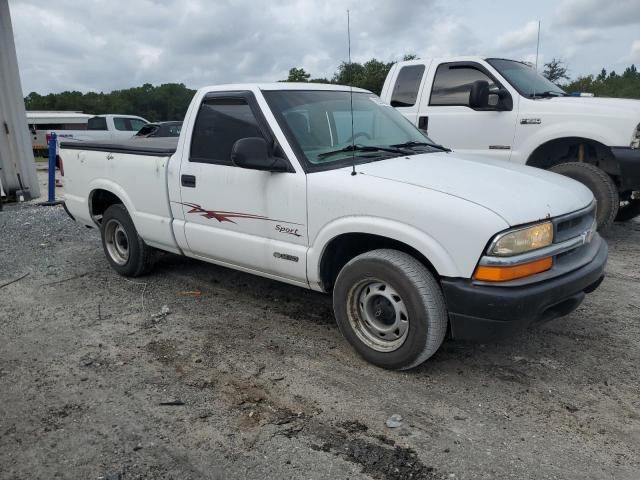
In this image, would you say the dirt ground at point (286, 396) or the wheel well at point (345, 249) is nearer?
the dirt ground at point (286, 396)

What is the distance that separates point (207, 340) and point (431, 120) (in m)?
4.36

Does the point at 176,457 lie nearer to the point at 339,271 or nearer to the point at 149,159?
the point at 339,271

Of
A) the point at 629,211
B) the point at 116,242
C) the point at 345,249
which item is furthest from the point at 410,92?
the point at 116,242

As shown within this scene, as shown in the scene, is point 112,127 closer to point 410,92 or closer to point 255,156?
point 410,92

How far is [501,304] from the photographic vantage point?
112 inches

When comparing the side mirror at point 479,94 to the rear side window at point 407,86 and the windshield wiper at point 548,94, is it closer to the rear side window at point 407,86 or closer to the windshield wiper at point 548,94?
the windshield wiper at point 548,94

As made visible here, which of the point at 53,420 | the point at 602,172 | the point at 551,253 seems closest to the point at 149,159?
the point at 53,420

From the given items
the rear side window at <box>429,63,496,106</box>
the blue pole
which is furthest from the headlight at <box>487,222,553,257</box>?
the blue pole

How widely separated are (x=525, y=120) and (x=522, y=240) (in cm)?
380

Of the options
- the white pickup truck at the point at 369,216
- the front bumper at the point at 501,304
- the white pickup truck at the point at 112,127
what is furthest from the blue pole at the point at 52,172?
the white pickup truck at the point at 112,127

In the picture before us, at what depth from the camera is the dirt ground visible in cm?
254

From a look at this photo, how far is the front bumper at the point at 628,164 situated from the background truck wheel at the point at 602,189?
0.15m

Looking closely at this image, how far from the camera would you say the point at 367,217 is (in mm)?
3234

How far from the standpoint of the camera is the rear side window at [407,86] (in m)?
7.00
